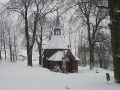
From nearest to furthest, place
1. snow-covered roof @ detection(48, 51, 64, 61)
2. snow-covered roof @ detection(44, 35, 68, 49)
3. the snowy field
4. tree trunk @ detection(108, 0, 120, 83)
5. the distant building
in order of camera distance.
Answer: the snowy field, tree trunk @ detection(108, 0, 120, 83), the distant building, snow-covered roof @ detection(48, 51, 64, 61), snow-covered roof @ detection(44, 35, 68, 49)

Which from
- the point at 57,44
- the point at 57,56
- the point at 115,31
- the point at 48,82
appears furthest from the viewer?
the point at 57,44

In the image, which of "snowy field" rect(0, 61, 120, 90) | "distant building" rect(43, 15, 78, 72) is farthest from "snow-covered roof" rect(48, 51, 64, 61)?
"snowy field" rect(0, 61, 120, 90)

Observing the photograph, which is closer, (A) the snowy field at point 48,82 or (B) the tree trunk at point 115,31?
(A) the snowy field at point 48,82

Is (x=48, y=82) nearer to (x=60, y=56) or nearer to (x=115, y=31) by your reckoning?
(x=115, y=31)

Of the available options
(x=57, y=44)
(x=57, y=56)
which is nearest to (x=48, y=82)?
(x=57, y=56)

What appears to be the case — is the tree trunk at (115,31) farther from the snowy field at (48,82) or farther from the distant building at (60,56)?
the distant building at (60,56)

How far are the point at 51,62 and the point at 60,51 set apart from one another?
2.67 metres

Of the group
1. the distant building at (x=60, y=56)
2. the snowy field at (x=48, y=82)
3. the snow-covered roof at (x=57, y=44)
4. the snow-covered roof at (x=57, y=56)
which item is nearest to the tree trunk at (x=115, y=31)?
the snowy field at (x=48, y=82)

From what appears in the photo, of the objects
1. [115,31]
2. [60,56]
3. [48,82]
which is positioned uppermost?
[115,31]

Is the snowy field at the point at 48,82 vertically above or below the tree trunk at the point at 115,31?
below

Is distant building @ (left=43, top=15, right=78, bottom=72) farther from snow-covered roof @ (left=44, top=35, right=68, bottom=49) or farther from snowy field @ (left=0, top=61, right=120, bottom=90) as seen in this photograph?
snowy field @ (left=0, top=61, right=120, bottom=90)

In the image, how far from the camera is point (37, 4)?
21.3 meters

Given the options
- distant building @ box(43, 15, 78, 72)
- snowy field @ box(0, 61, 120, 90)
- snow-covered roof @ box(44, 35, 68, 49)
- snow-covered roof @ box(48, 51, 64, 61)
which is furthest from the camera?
snow-covered roof @ box(44, 35, 68, 49)

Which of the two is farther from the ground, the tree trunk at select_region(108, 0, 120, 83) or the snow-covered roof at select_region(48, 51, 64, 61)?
the tree trunk at select_region(108, 0, 120, 83)
